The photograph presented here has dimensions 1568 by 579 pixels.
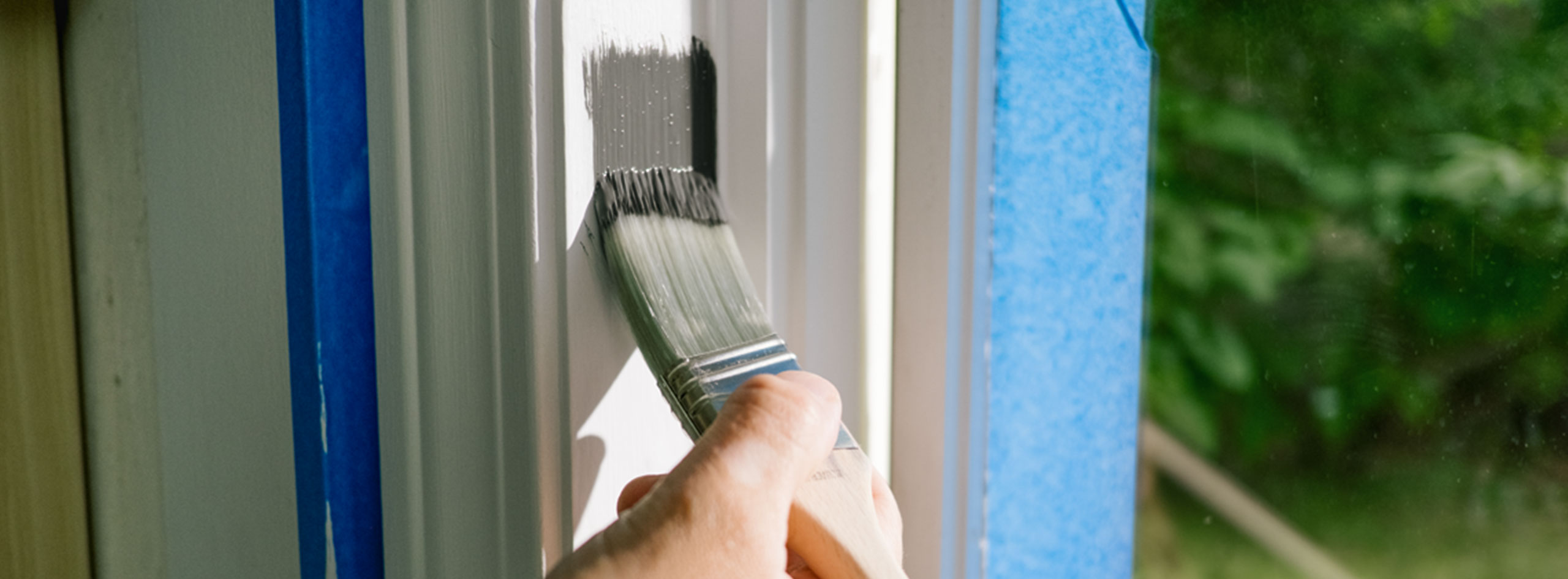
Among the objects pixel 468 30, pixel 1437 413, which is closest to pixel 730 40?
pixel 468 30

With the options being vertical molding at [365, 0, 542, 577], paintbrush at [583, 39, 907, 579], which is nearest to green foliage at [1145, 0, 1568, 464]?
paintbrush at [583, 39, 907, 579]

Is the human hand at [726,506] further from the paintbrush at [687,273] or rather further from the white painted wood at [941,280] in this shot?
the white painted wood at [941,280]

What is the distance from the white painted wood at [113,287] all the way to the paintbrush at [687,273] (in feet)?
0.72

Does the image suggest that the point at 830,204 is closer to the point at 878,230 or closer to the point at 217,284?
the point at 878,230

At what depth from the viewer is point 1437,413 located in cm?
48

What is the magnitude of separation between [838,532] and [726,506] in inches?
2.5

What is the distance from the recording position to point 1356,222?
1.59 feet

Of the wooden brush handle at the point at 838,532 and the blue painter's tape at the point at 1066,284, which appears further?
the blue painter's tape at the point at 1066,284

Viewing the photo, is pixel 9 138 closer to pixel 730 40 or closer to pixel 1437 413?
pixel 730 40

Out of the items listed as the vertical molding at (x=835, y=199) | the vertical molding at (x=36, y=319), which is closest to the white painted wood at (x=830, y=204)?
the vertical molding at (x=835, y=199)

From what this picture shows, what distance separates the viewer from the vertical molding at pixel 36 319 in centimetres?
46

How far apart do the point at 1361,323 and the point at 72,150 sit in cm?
65

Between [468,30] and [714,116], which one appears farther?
[714,116]

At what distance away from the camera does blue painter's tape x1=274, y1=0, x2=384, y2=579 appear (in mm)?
458
